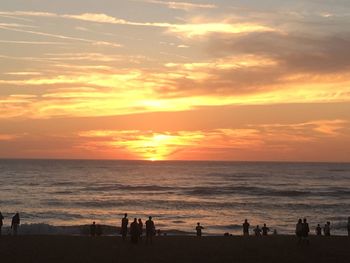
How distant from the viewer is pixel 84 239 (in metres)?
25.7

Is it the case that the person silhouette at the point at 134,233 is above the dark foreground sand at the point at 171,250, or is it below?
above

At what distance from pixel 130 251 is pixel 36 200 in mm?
51522

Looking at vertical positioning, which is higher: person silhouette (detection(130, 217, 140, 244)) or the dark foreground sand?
person silhouette (detection(130, 217, 140, 244))

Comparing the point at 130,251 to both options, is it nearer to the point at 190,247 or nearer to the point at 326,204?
the point at 190,247

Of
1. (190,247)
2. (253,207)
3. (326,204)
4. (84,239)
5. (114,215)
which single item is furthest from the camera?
(326,204)

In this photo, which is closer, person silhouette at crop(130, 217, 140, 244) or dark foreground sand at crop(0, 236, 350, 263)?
dark foreground sand at crop(0, 236, 350, 263)

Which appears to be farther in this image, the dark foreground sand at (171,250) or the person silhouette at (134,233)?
the person silhouette at (134,233)

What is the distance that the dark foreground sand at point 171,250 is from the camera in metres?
19.8

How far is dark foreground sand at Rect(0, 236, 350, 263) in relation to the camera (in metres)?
19.8

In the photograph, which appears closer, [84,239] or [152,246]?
[152,246]

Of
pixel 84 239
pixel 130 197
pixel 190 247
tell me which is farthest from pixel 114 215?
pixel 190 247

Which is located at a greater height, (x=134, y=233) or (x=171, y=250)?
(x=134, y=233)

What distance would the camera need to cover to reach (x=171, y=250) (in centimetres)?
2197

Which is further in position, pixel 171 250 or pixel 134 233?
pixel 134 233
